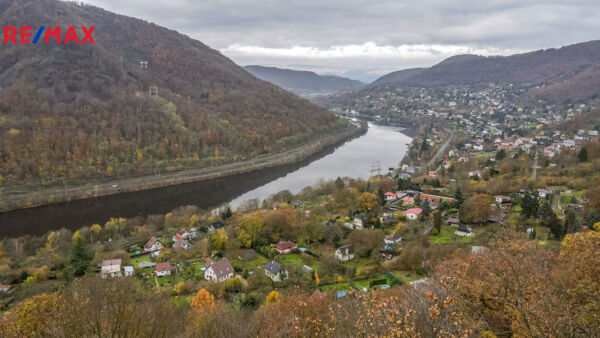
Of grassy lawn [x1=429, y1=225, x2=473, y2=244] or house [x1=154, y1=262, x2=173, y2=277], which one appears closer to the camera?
house [x1=154, y1=262, x2=173, y2=277]

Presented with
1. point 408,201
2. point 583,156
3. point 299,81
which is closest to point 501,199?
point 408,201

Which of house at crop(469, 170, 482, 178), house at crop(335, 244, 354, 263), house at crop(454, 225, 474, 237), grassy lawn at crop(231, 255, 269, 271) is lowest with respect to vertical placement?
grassy lawn at crop(231, 255, 269, 271)

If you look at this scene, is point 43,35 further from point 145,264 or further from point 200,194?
point 145,264

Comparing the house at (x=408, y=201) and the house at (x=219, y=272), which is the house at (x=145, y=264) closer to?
the house at (x=219, y=272)

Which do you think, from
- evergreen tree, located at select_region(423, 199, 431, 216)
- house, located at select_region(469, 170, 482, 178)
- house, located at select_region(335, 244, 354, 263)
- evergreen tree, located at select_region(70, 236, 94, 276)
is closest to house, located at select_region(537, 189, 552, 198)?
house, located at select_region(469, 170, 482, 178)

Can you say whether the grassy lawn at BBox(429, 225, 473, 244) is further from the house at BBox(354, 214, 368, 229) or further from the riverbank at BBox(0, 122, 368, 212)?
the riverbank at BBox(0, 122, 368, 212)

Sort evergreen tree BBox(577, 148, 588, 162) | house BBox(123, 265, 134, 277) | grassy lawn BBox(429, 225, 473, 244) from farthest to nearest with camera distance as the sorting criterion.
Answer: evergreen tree BBox(577, 148, 588, 162), grassy lawn BBox(429, 225, 473, 244), house BBox(123, 265, 134, 277)

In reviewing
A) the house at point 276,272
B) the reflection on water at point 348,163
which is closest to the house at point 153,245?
the house at point 276,272
